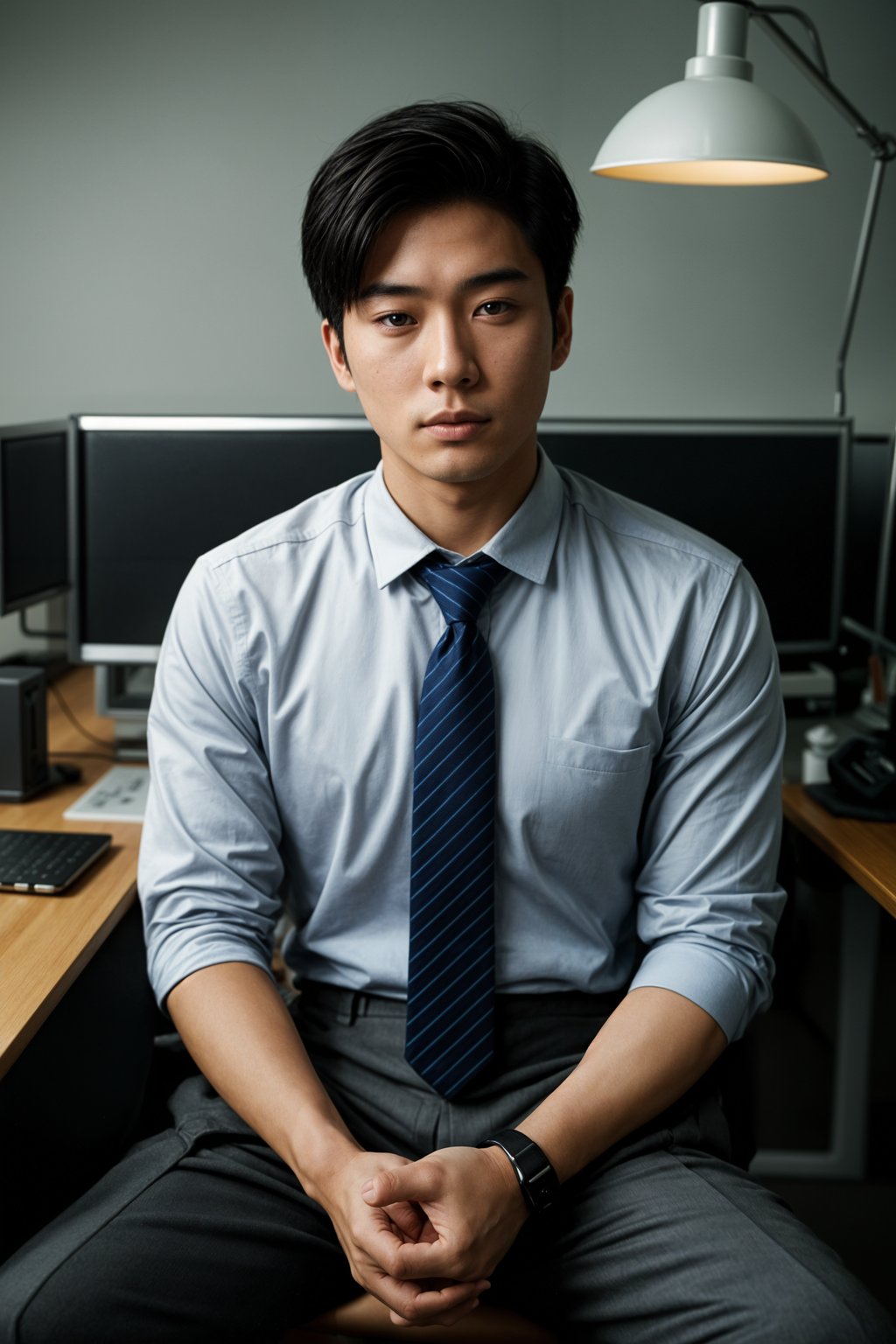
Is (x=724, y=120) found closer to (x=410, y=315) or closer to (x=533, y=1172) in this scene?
(x=410, y=315)

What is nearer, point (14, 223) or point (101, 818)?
point (101, 818)

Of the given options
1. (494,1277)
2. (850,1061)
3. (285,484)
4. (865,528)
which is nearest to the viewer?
(494,1277)

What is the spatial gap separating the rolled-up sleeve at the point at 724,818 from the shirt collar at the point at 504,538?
198 millimetres

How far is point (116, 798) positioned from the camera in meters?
1.71

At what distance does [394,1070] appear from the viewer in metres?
1.27

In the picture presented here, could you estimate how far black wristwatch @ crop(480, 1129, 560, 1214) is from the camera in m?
1.10

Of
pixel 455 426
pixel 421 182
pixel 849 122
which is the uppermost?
pixel 849 122

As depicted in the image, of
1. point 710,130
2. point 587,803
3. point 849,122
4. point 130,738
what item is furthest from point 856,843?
point 849,122

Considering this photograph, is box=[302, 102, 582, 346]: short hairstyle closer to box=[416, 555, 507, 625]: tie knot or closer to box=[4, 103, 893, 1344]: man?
box=[4, 103, 893, 1344]: man

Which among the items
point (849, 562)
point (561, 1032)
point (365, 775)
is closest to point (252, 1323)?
point (561, 1032)

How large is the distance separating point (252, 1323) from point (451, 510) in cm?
81

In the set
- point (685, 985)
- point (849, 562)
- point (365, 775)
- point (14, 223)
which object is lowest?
point (685, 985)

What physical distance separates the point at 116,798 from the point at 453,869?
65 centimetres

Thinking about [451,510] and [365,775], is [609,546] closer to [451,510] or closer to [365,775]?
[451,510]
